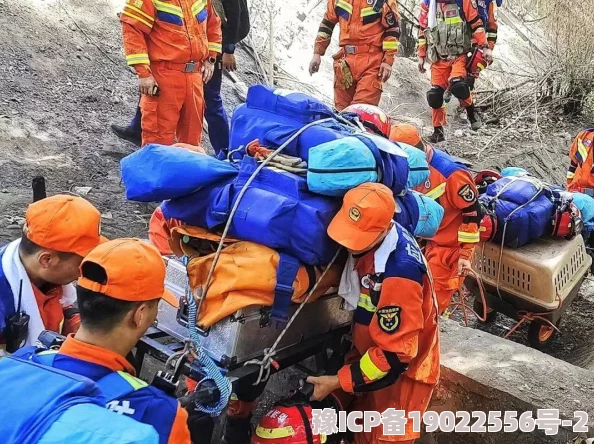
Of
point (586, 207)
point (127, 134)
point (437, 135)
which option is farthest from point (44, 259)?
point (437, 135)

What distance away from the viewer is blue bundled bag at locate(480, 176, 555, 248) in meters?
4.71

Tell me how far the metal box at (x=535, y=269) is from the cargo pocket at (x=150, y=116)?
8.53 ft

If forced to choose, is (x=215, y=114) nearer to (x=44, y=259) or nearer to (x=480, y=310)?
(x=480, y=310)

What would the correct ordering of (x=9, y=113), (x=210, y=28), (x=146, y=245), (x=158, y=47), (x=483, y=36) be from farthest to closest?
(x=483, y=36)
(x=9, y=113)
(x=210, y=28)
(x=158, y=47)
(x=146, y=245)

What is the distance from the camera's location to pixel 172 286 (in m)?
2.58

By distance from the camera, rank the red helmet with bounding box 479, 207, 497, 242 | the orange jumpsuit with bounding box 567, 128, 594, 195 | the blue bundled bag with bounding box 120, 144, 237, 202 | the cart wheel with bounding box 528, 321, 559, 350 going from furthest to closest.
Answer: the orange jumpsuit with bounding box 567, 128, 594, 195
the cart wheel with bounding box 528, 321, 559, 350
the red helmet with bounding box 479, 207, 497, 242
the blue bundled bag with bounding box 120, 144, 237, 202

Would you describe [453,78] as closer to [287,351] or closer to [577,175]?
[577,175]

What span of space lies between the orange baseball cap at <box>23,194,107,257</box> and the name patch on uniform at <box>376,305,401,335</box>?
3.59 feet

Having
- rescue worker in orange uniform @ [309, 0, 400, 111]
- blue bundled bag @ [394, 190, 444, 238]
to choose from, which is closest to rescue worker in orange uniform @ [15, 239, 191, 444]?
blue bundled bag @ [394, 190, 444, 238]

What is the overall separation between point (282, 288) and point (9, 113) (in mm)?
4498

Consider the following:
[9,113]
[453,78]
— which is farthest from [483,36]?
[9,113]

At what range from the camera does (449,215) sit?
173 inches

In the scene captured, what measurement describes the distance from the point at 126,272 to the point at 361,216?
32.2 inches

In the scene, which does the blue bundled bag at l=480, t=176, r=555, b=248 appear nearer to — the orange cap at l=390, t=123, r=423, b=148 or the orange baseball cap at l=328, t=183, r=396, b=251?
the orange cap at l=390, t=123, r=423, b=148
